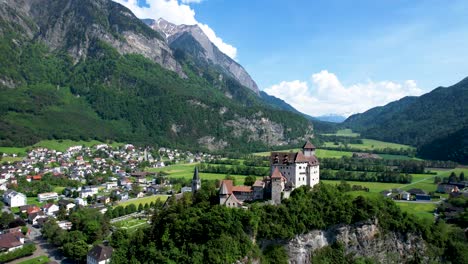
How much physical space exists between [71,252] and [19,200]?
54.9 m

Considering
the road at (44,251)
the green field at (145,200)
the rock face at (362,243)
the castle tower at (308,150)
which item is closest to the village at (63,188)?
the green field at (145,200)

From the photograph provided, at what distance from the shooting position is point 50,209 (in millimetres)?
111688

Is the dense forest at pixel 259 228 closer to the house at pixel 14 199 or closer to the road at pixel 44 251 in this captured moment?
the road at pixel 44 251

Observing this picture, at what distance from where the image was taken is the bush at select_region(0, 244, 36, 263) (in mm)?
79175

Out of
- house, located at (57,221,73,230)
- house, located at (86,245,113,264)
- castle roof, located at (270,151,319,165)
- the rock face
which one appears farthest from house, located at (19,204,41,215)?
the rock face

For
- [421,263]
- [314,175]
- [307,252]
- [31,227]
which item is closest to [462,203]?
[421,263]

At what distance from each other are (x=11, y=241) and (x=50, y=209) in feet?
88.1

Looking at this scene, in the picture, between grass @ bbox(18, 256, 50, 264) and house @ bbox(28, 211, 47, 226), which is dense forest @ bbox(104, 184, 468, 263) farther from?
house @ bbox(28, 211, 47, 226)

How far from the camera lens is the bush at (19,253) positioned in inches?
3117

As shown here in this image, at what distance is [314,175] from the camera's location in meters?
75.8

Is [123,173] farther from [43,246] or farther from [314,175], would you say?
[314,175]

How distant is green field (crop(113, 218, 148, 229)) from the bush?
1948cm

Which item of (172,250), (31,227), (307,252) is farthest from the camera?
(31,227)

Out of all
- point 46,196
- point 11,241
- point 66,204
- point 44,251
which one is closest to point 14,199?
point 46,196
